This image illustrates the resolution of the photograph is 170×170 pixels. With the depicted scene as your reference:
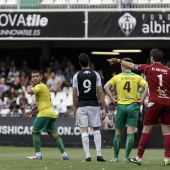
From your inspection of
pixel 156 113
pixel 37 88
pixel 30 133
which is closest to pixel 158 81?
pixel 156 113

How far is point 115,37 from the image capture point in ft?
91.8

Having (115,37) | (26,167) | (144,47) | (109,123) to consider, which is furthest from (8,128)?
(26,167)

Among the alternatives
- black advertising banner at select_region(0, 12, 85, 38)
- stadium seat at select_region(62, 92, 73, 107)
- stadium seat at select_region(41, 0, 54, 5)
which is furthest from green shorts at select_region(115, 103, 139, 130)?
stadium seat at select_region(41, 0, 54, 5)

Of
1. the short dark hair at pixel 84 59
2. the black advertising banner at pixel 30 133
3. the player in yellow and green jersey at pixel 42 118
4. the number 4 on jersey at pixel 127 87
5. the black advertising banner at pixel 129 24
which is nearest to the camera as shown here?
the short dark hair at pixel 84 59

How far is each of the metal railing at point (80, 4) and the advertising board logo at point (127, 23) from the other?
448 millimetres

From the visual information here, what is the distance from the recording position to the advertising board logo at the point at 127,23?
27.7m

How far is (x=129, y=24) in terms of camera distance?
2780 cm

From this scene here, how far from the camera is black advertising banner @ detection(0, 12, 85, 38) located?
2843 centimetres

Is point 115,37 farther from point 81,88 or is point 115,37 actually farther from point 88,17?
point 81,88

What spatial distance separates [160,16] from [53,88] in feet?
16.9

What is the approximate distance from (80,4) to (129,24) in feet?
7.35

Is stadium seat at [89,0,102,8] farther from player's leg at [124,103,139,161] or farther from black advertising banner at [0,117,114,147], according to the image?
player's leg at [124,103,139,161]

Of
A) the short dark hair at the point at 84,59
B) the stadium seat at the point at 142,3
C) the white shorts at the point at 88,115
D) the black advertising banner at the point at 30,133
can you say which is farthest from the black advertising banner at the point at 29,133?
the short dark hair at the point at 84,59

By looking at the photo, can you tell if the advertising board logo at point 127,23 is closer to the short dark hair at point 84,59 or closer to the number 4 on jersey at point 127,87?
the number 4 on jersey at point 127,87
